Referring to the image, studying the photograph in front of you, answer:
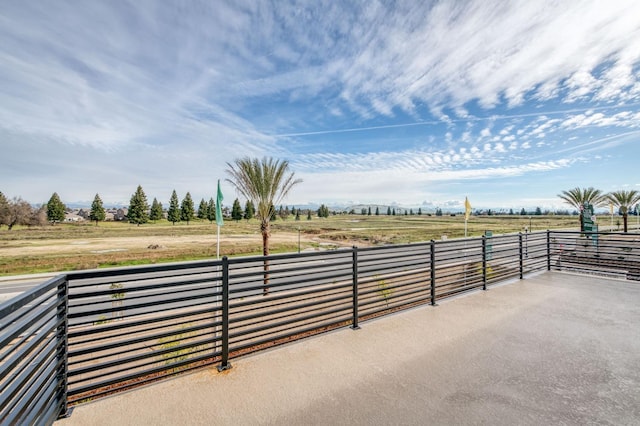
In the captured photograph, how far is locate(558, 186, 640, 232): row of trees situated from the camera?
61.5 ft

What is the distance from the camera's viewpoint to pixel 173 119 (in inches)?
465

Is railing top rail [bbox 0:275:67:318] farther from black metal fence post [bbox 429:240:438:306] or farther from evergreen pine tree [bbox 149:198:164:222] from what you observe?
evergreen pine tree [bbox 149:198:164:222]

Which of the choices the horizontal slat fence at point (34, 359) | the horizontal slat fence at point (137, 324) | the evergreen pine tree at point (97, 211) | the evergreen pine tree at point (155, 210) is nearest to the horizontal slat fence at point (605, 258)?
the horizontal slat fence at point (137, 324)

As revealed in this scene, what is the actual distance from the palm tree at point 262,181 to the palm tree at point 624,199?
25146mm

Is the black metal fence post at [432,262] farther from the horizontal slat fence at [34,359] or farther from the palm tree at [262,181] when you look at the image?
the palm tree at [262,181]

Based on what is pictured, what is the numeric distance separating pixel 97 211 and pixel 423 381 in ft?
224

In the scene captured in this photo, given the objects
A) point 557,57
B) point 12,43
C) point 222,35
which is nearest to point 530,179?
point 557,57

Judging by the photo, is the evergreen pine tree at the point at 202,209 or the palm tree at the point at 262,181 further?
the evergreen pine tree at the point at 202,209

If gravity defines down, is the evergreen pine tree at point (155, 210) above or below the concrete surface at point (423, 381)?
above

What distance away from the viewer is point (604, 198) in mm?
19406

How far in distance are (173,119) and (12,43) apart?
18.0ft

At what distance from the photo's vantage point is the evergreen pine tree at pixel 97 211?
5138 centimetres

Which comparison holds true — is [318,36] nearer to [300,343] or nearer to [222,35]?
[222,35]

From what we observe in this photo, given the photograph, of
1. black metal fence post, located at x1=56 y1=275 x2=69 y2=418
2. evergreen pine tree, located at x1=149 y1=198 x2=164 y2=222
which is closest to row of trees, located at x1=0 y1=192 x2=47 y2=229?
evergreen pine tree, located at x1=149 y1=198 x2=164 y2=222
